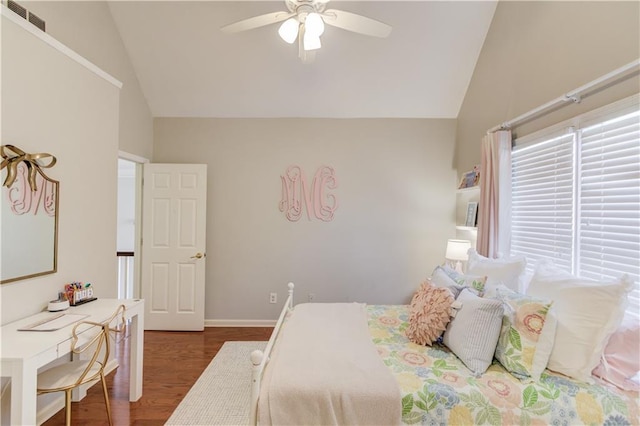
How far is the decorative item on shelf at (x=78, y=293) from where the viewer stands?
2135mm

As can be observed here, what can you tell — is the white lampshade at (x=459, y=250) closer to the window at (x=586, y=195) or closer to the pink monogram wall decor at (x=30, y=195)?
the window at (x=586, y=195)

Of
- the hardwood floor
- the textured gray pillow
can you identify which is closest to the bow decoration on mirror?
the hardwood floor

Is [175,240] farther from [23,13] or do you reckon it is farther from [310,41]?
[310,41]

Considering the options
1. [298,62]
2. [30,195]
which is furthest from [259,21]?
[30,195]

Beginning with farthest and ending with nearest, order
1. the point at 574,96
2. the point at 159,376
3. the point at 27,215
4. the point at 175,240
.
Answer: the point at 175,240 → the point at 159,376 → the point at 574,96 → the point at 27,215

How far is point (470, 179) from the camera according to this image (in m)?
3.33

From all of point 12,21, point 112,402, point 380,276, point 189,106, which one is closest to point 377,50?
point 189,106

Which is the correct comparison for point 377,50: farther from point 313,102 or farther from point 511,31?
point 511,31

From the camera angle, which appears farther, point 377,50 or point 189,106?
point 189,106

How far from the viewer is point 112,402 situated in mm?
2293

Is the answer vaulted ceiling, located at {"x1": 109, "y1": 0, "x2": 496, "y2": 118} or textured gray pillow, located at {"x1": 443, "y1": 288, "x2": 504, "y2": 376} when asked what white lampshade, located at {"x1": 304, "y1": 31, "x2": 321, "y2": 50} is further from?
textured gray pillow, located at {"x1": 443, "y1": 288, "x2": 504, "y2": 376}

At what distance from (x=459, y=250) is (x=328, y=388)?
2295 millimetres

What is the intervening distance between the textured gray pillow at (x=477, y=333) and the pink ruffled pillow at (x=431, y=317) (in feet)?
0.26

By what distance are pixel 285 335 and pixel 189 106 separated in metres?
3.14
